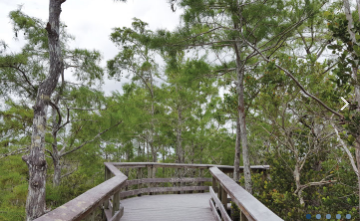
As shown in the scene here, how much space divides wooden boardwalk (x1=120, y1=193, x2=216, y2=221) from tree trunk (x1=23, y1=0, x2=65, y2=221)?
174 cm

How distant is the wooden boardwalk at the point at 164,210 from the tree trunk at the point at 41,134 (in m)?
1.74

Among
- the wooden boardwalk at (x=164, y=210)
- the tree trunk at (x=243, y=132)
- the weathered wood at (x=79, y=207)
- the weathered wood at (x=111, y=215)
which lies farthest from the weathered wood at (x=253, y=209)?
the tree trunk at (x=243, y=132)

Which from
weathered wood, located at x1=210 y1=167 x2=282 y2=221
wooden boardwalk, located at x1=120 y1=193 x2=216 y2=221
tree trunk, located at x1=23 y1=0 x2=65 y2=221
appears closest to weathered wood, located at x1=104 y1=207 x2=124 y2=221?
wooden boardwalk, located at x1=120 y1=193 x2=216 y2=221

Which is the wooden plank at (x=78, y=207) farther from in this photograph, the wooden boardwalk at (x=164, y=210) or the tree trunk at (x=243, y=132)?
the tree trunk at (x=243, y=132)

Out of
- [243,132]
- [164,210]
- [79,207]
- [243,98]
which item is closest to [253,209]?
[79,207]

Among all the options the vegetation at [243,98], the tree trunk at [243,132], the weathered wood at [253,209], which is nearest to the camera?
the weathered wood at [253,209]

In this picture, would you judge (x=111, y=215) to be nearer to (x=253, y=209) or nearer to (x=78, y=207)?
(x=78, y=207)

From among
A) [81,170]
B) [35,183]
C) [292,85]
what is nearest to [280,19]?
[292,85]

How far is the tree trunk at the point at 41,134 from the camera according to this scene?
17.5 ft

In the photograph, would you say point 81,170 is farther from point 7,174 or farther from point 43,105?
point 43,105

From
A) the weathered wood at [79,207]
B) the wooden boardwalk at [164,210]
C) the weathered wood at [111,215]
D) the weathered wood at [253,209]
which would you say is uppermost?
Answer: the weathered wood at [79,207]

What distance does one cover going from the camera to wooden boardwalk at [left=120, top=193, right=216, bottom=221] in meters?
4.12

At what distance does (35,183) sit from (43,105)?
1.57 metres

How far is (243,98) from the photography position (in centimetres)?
732
